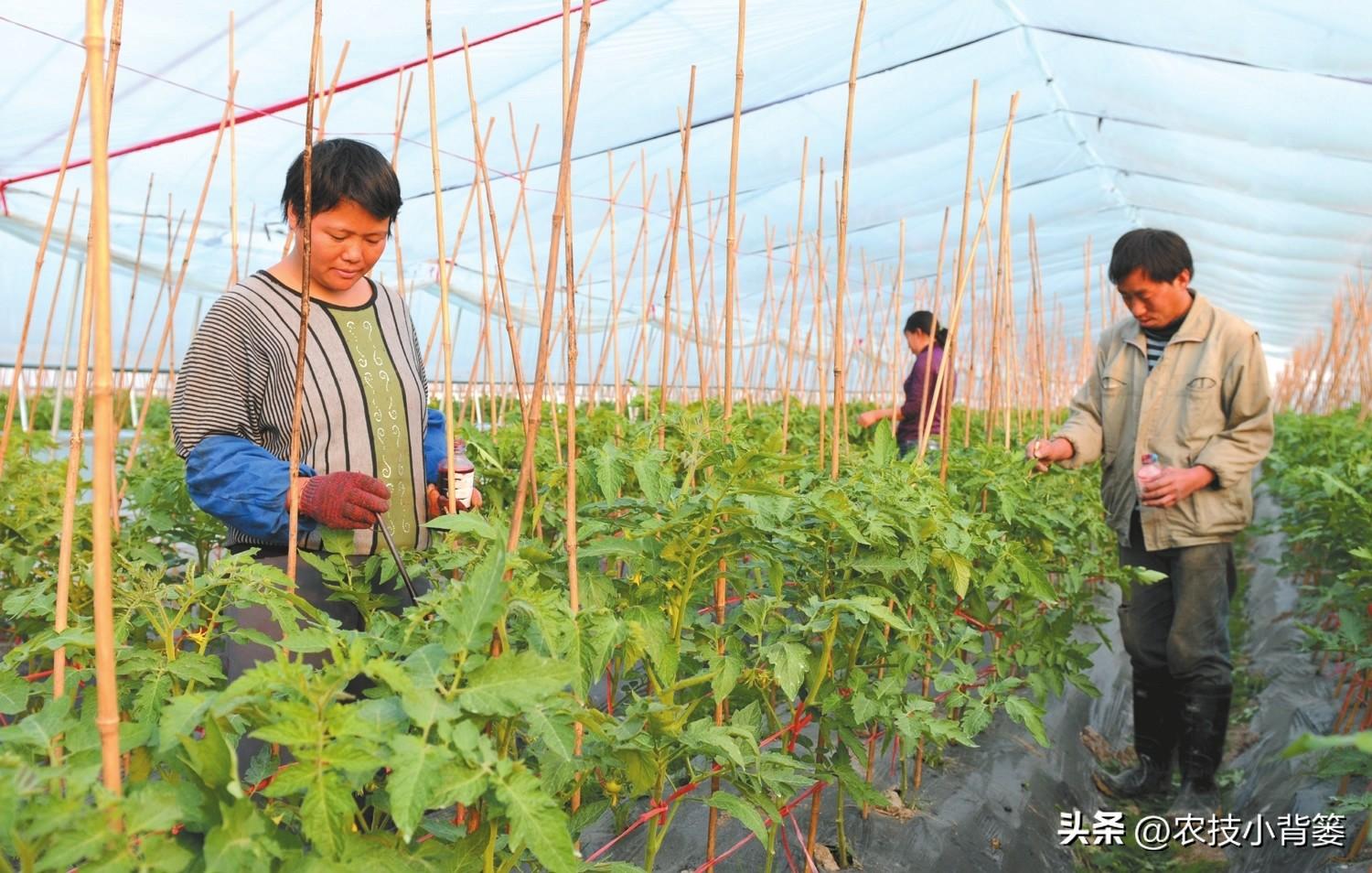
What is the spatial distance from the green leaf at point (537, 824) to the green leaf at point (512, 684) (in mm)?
66

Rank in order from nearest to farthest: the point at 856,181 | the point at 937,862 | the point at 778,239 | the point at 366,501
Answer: the point at 366,501 → the point at 937,862 → the point at 856,181 → the point at 778,239

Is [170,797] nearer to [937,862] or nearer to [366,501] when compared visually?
[366,501]

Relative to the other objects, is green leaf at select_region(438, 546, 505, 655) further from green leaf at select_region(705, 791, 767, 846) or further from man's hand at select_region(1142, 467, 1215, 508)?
man's hand at select_region(1142, 467, 1215, 508)

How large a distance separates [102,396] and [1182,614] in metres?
2.59

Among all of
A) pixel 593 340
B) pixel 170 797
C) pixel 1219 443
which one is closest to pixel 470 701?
pixel 170 797

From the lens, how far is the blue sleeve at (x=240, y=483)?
157cm

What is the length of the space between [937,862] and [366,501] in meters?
1.49

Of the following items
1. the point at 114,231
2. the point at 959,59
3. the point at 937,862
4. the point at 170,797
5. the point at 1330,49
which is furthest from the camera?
the point at 114,231

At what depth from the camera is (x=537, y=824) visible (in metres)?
0.94

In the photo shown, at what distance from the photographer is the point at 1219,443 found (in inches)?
105

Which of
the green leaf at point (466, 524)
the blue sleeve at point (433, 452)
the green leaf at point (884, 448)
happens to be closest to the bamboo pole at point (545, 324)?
the green leaf at point (466, 524)

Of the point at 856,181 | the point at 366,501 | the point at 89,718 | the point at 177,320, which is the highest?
the point at 856,181

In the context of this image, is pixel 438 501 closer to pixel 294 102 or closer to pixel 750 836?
pixel 750 836

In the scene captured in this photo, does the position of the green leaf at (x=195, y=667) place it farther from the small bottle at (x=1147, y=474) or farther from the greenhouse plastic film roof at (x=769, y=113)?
the greenhouse plastic film roof at (x=769, y=113)
